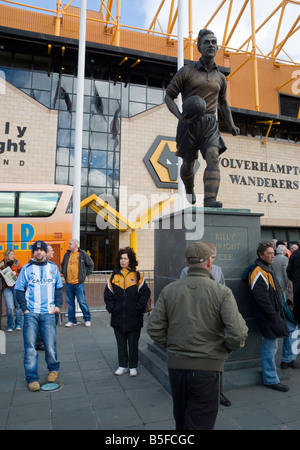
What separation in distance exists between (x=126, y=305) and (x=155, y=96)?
61.7ft


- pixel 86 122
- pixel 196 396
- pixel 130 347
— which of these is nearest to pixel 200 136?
pixel 130 347

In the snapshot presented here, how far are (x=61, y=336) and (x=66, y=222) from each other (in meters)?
7.63

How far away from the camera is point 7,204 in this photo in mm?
12719

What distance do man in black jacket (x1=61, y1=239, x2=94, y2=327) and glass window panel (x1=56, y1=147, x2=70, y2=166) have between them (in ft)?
39.6

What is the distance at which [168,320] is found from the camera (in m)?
2.28

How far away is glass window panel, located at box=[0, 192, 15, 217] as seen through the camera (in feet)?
41.5

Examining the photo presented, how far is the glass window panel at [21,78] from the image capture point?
58.9ft

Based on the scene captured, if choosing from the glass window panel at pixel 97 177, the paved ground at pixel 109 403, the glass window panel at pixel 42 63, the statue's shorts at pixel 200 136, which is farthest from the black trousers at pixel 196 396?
the glass window panel at pixel 42 63

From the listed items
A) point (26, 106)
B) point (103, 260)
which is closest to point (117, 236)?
point (103, 260)

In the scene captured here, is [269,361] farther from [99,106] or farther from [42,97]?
[42,97]

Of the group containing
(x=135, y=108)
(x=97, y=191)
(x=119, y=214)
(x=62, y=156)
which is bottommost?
(x=119, y=214)

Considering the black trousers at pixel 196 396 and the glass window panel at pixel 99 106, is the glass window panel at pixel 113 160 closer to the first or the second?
the glass window panel at pixel 99 106

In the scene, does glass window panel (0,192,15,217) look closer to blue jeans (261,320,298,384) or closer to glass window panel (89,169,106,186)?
glass window panel (89,169,106,186)

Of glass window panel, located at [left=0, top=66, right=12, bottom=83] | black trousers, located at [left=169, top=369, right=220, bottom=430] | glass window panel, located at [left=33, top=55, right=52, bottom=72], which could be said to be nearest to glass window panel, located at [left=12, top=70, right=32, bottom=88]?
glass window panel, located at [left=0, top=66, right=12, bottom=83]
